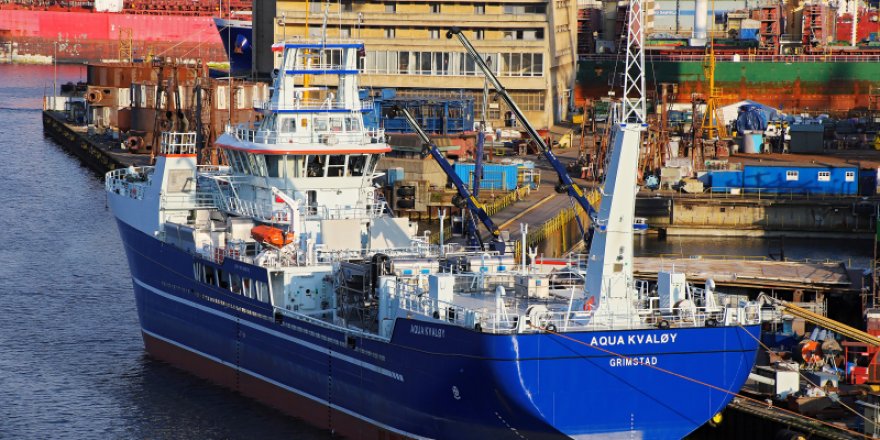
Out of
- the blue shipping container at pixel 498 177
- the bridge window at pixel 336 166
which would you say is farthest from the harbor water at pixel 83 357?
the blue shipping container at pixel 498 177

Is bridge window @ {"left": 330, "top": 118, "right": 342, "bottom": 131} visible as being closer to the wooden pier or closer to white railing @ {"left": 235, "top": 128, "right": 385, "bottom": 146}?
white railing @ {"left": 235, "top": 128, "right": 385, "bottom": 146}

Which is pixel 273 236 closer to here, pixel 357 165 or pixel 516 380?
pixel 357 165

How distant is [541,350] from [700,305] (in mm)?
5772

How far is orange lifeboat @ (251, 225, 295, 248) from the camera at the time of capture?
42.2 metres

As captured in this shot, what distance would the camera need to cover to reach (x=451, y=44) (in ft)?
334

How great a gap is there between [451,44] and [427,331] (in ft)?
225

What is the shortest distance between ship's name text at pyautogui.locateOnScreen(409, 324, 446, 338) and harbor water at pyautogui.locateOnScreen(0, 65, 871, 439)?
251 inches

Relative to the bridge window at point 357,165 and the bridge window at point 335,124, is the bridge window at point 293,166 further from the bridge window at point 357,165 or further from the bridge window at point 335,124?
the bridge window at point 335,124

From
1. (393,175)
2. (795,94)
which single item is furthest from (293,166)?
(795,94)

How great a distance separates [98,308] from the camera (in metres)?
55.8

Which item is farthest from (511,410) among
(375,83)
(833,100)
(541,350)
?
(833,100)

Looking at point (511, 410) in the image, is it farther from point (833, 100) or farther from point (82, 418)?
point (833, 100)

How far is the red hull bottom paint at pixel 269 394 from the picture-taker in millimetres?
38938

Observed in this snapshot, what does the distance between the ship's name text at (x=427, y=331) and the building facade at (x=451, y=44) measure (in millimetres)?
66229
